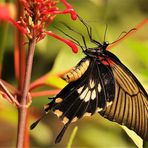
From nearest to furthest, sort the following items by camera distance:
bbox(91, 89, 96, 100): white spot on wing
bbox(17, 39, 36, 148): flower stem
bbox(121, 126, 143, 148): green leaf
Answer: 1. bbox(17, 39, 36, 148): flower stem
2. bbox(121, 126, 143, 148): green leaf
3. bbox(91, 89, 96, 100): white spot on wing

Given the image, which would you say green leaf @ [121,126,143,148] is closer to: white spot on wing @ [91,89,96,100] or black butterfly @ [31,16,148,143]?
black butterfly @ [31,16,148,143]

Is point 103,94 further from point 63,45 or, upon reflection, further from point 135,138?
point 63,45

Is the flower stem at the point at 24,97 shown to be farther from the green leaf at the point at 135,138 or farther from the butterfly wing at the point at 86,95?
the green leaf at the point at 135,138

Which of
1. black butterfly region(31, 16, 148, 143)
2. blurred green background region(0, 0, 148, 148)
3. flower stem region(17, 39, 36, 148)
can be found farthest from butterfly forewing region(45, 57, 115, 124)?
blurred green background region(0, 0, 148, 148)

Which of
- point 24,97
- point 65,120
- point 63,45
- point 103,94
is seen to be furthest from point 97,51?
point 63,45

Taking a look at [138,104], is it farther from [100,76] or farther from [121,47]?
[121,47]

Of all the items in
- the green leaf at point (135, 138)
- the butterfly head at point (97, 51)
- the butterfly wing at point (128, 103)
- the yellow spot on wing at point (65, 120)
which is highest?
the butterfly head at point (97, 51)

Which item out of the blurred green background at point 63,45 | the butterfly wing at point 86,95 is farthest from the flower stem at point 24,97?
the blurred green background at point 63,45

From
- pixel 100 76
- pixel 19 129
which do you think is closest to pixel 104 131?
pixel 100 76

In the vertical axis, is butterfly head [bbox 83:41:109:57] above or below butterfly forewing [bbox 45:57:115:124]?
above
